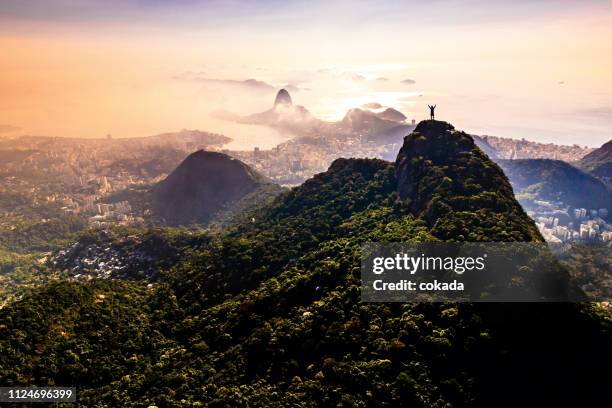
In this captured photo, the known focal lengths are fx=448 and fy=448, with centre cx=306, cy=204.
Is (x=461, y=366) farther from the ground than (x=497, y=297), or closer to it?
closer to it

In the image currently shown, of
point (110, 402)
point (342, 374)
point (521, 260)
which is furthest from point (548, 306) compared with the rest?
point (110, 402)

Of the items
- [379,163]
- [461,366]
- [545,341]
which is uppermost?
[379,163]

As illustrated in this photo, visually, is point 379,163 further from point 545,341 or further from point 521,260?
point 545,341

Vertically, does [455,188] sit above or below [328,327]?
above

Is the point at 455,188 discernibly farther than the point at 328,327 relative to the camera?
Yes

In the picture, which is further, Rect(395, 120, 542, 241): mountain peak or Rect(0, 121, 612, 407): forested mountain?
Rect(395, 120, 542, 241): mountain peak

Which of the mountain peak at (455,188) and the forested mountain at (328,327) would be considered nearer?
the forested mountain at (328,327)

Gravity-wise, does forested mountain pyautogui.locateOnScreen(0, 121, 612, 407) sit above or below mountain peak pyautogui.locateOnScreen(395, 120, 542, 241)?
below

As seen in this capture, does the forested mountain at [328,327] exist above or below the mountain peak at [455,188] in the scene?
below
